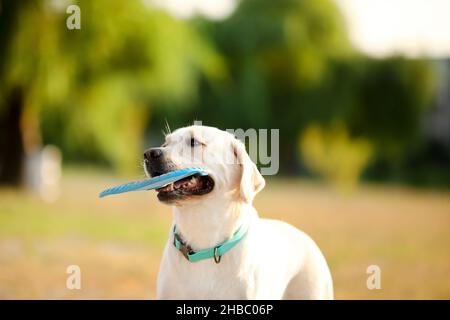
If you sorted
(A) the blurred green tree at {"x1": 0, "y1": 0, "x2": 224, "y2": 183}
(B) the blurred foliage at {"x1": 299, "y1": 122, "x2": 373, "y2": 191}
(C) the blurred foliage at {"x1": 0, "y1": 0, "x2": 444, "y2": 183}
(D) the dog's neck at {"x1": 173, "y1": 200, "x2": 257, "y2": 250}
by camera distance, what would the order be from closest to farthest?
(D) the dog's neck at {"x1": 173, "y1": 200, "x2": 257, "y2": 250} < (A) the blurred green tree at {"x1": 0, "y1": 0, "x2": 224, "y2": 183} < (B) the blurred foliage at {"x1": 299, "y1": 122, "x2": 373, "y2": 191} < (C) the blurred foliage at {"x1": 0, "y1": 0, "x2": 444, "y2": 183}

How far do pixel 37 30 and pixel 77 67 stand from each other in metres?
1.15

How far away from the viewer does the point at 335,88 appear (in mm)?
25250

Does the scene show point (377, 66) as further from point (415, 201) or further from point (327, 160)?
point (415, 201)

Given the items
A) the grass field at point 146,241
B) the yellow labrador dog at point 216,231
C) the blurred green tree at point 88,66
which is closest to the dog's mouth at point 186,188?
the yellow labrador dog at point 216,231

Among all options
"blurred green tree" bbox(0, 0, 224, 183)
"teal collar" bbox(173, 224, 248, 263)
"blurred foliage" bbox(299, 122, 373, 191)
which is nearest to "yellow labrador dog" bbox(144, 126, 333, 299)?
"teal collar" bbox(173, 224, 248, 263)

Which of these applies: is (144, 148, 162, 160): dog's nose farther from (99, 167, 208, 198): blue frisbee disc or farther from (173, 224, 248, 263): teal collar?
(173, 224, 248, 263): teal collar

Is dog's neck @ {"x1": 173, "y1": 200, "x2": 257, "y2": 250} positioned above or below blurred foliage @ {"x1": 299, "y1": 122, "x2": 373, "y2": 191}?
above

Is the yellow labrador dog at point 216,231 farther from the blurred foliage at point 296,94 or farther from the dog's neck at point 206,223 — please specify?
the blurred foliage at point 296,94

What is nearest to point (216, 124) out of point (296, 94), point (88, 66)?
point (296, 94)

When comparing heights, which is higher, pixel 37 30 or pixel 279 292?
pixel 37 30

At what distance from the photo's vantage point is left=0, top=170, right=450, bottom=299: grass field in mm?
6887

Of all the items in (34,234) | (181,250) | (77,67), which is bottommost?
(34,234)
